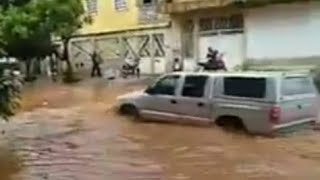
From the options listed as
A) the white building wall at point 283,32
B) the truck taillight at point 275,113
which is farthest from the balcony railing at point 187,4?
the truck taillight at point 275,113

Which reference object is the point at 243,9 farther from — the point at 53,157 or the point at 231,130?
the point at 53,157

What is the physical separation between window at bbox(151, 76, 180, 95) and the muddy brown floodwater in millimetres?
779

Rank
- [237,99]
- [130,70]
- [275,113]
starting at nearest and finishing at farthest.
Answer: [275,113]
[237,99]
[130,70]

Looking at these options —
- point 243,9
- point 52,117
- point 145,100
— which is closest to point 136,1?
point 243,9

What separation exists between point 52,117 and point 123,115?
2844mm

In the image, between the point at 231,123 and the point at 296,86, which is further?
the point at 231,123

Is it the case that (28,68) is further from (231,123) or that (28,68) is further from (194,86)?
(231,123)

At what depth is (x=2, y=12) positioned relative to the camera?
12844 mm

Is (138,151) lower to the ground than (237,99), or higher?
lower

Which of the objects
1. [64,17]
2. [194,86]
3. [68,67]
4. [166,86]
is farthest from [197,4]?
[194,86]

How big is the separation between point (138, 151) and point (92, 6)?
25.0 meters

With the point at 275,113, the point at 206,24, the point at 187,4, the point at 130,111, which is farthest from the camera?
the point at 206,24

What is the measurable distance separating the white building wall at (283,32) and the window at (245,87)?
1207 cm

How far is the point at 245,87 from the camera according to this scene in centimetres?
1638
